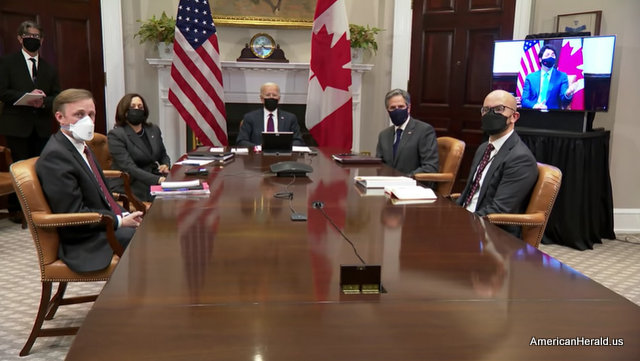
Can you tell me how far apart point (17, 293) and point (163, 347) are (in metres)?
2.81

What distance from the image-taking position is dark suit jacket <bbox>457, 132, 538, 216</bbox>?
275 cm

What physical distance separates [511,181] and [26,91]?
4.16 m

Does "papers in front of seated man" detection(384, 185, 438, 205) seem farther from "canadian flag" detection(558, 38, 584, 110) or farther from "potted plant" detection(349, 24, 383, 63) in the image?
"potted plant" detection(349, 24, 383, 63)

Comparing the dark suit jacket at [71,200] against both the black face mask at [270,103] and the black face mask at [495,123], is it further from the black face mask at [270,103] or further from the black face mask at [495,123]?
the black face mask at [270,103]

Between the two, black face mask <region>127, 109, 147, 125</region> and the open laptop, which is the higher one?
black face mask <region>127, 109, 147, 125</region>

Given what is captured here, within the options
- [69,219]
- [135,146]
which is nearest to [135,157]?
[135,146]

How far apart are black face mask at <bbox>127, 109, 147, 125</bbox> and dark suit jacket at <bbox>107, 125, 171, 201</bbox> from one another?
69 millimetres

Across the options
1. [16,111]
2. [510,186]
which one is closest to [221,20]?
[16,111]

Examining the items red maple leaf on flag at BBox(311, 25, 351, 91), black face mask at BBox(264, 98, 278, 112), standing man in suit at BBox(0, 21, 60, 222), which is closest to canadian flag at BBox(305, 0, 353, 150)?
red maple leaf on flag at BBox(311, 25, 351, 91)

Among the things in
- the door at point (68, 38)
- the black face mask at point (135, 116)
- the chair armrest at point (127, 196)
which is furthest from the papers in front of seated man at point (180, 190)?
the door at point (68, 38)

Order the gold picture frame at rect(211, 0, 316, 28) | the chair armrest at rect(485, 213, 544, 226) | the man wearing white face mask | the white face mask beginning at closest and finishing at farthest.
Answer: the man wearing white face mask
the chair armrest at rect(485, 213, 544, 226)
the white face mask
the gold picture frame at rect(211, 0, 316, 28)

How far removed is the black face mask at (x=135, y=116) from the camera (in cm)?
404

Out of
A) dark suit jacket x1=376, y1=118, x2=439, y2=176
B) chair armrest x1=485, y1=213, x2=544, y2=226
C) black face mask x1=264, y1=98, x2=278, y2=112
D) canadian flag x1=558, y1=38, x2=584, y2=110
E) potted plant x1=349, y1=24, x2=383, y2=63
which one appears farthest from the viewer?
potted plant x1=349, y1=24, x2=383, y2=63

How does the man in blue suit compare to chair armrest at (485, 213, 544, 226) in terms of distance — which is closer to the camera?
chair armrest at (485, 213, 544, 226)
